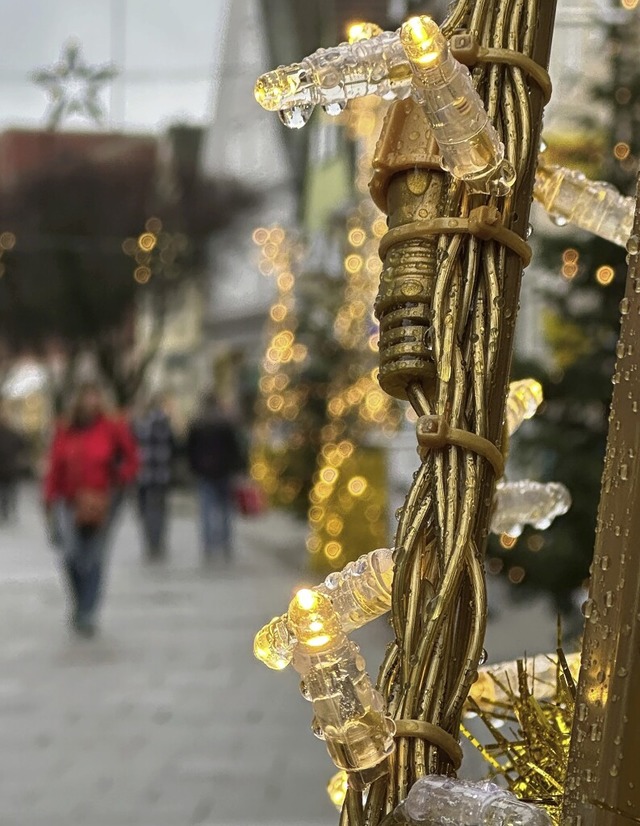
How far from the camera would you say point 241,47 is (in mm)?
15008

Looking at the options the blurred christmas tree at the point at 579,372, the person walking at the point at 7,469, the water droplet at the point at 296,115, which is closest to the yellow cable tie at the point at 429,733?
the water droplet at the point at 296,115

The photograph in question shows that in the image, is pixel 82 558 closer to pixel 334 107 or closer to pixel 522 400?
pixel 522 400

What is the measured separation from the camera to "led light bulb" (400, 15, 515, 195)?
628 mm

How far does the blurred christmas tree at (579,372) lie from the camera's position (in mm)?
4605

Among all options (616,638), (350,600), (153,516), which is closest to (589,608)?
(616,638)

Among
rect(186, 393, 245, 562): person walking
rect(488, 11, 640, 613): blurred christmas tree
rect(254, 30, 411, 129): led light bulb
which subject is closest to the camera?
rect(254, 30, 411, 129): led light bulb

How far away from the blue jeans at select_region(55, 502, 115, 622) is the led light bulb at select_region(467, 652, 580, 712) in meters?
7.03

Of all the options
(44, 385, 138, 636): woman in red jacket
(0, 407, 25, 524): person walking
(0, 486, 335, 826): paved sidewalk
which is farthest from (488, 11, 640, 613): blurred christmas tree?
(0, 407, 25, 524): person walking

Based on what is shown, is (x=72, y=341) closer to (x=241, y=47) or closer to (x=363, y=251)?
(x=241, y=47)

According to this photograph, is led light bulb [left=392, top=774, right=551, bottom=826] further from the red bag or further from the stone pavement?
the red bag

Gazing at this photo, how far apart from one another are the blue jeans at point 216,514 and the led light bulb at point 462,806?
1162cm

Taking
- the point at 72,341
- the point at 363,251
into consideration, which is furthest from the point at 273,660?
the point at 72,341

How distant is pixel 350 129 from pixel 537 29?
8.52 meters

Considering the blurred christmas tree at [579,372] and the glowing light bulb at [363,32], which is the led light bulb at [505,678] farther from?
the blurred christmas tree at [579,372]
